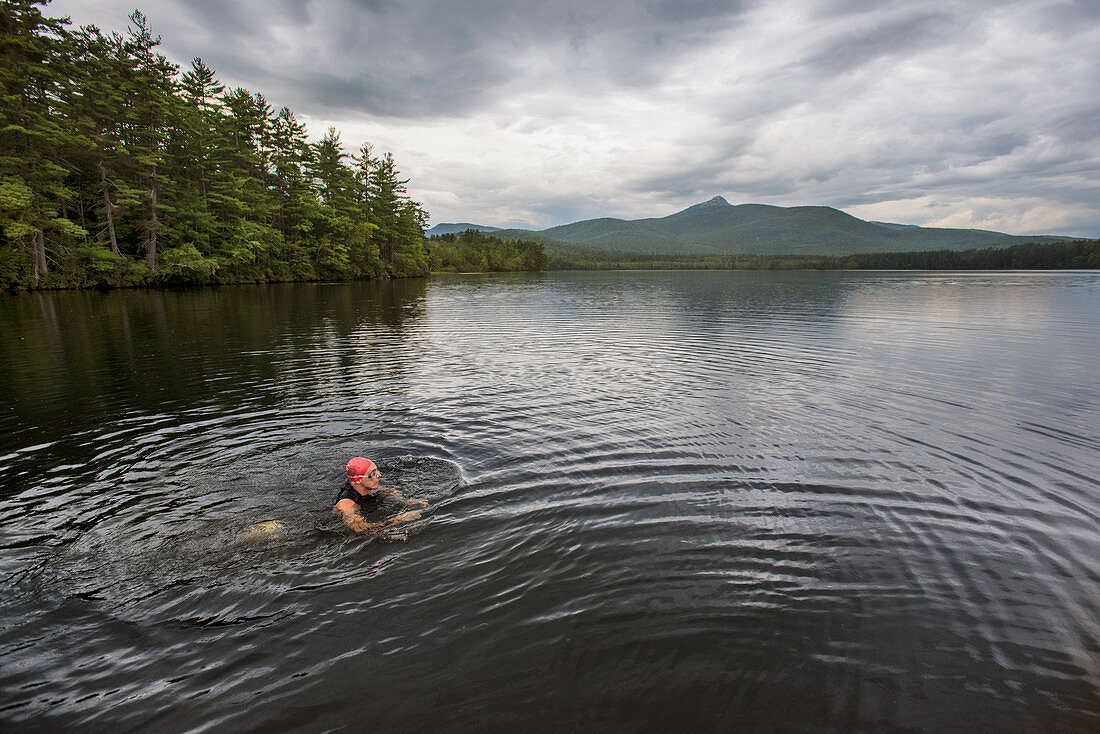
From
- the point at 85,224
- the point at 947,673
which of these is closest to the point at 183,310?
the point at 85,224

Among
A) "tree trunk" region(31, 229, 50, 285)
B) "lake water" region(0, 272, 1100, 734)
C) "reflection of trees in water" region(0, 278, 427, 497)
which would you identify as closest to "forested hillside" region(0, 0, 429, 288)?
"tree trunk" region(31, 229, 50, 285)

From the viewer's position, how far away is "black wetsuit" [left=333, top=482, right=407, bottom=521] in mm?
7242

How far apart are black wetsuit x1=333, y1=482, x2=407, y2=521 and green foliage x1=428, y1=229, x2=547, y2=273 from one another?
366 ft

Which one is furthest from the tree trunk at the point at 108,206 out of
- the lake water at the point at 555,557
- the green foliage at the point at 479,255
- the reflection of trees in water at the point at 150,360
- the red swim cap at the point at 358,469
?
the green foliage at the point at 479,255

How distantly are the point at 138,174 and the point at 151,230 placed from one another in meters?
5.20

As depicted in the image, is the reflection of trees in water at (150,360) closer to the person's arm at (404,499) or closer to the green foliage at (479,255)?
the person's arm at (404,499)

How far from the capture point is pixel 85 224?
1761 inches

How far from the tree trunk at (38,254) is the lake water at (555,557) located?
36.1 m

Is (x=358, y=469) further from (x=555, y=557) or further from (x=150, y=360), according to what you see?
(x=150, y=360)

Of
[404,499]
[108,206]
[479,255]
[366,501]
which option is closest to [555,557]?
[404,499]

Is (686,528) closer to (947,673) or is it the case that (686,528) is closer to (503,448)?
(947,673)

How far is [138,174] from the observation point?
4491 cm

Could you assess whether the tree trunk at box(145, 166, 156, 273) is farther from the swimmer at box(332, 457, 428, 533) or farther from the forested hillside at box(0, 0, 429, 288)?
the swimmer at box(332, 457, 428, 533)

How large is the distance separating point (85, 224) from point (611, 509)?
6062 cm
